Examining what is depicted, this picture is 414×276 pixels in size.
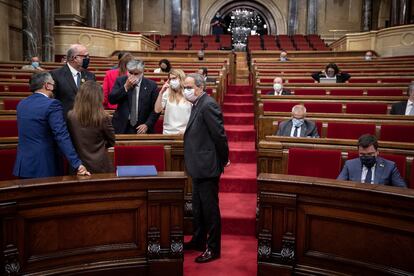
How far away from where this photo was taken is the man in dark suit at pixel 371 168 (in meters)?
2.67

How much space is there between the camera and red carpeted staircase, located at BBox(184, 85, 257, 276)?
269 cm

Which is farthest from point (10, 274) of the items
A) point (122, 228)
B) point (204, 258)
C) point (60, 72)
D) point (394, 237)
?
point (394, 237)

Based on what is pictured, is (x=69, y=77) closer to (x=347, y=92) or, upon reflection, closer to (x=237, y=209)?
(x=237, y=209)

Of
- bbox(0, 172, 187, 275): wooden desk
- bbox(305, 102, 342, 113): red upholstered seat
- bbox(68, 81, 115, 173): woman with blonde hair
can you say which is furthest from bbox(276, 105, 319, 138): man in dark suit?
bbox(68, 81, 115, 173): woman with blonde hair

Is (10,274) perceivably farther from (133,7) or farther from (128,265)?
(133,7)

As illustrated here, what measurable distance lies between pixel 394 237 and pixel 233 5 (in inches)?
683

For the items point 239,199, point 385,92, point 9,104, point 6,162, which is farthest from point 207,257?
point 385,92

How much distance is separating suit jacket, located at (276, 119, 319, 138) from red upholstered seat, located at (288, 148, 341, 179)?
25.6 inches

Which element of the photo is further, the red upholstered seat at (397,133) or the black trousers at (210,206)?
the red upholstered seat at (397,133)

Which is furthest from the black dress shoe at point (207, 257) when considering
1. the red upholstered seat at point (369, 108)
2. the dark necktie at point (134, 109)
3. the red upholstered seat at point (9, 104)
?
the red upholstered seat at point (9, 104)

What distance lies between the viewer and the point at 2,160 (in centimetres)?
288

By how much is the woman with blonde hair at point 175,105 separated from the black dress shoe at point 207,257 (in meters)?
1.02

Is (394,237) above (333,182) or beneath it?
beneath

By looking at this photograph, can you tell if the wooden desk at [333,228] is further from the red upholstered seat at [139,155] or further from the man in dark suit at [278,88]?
the man in dark suit at [278,88]
